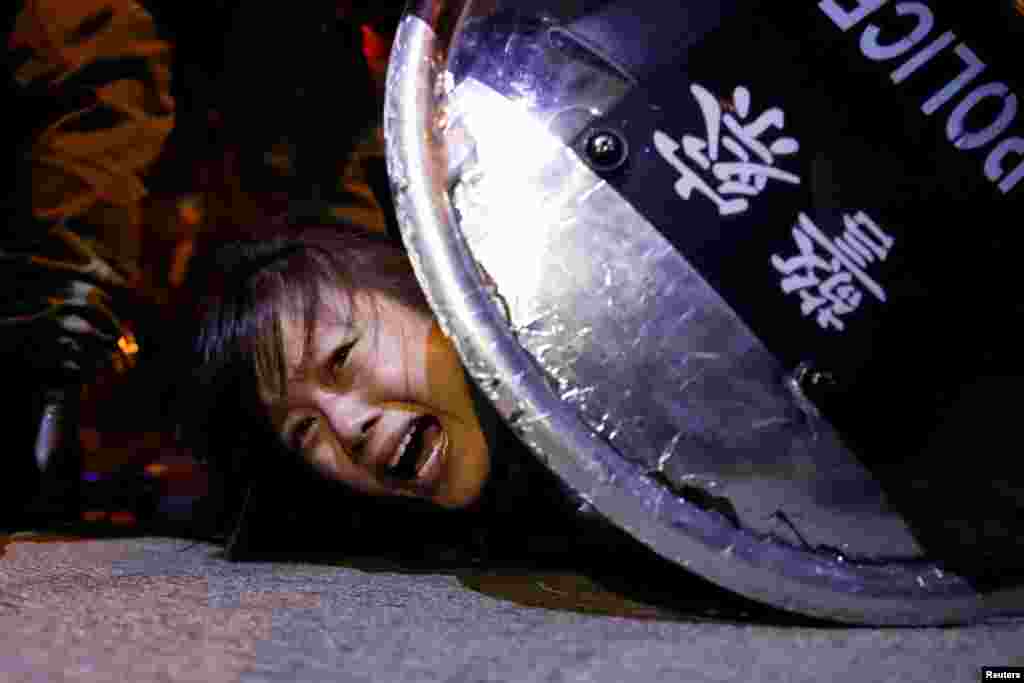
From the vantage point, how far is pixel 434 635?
2.30 ft

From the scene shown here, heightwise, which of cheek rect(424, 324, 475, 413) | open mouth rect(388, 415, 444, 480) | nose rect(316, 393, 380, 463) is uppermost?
nose rect(316, 393, 380, 463)

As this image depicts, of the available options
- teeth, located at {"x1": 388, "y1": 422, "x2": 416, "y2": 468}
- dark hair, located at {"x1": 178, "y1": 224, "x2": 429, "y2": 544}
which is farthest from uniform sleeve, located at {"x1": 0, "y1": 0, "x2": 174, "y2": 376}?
teeth, located at {"x1": 388, "y1": 422, "x2": 416, "y2": 468}

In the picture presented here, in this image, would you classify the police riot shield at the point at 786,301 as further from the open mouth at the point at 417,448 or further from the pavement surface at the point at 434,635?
the open mouth at the point at 417,448

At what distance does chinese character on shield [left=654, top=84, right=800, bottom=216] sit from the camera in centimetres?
77

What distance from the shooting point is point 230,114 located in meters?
1.75

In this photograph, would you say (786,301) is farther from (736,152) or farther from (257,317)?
(257,317)

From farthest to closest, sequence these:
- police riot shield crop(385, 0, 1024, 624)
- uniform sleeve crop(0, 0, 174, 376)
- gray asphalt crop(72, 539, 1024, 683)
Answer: uniform sleeve crop(0, 0, 174, 376), police riot shield crop(385, 0, 1024, 624), gray asphalt crop(72, 539, 1024, 683)

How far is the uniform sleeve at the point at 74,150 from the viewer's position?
1378 millimetres

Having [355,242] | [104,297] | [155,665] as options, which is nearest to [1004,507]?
[155,665]

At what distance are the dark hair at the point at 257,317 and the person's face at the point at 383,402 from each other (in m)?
0.02

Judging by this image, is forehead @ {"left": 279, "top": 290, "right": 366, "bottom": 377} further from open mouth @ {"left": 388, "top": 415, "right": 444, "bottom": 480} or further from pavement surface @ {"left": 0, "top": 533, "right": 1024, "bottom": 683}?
pavement surface @ {"left": 0, "top": 533, "right": 1024, "bottom": 683}

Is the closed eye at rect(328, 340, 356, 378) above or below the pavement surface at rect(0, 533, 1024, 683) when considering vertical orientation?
above

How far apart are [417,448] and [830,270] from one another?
1.74 feet

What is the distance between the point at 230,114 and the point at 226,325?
0.77 metres
